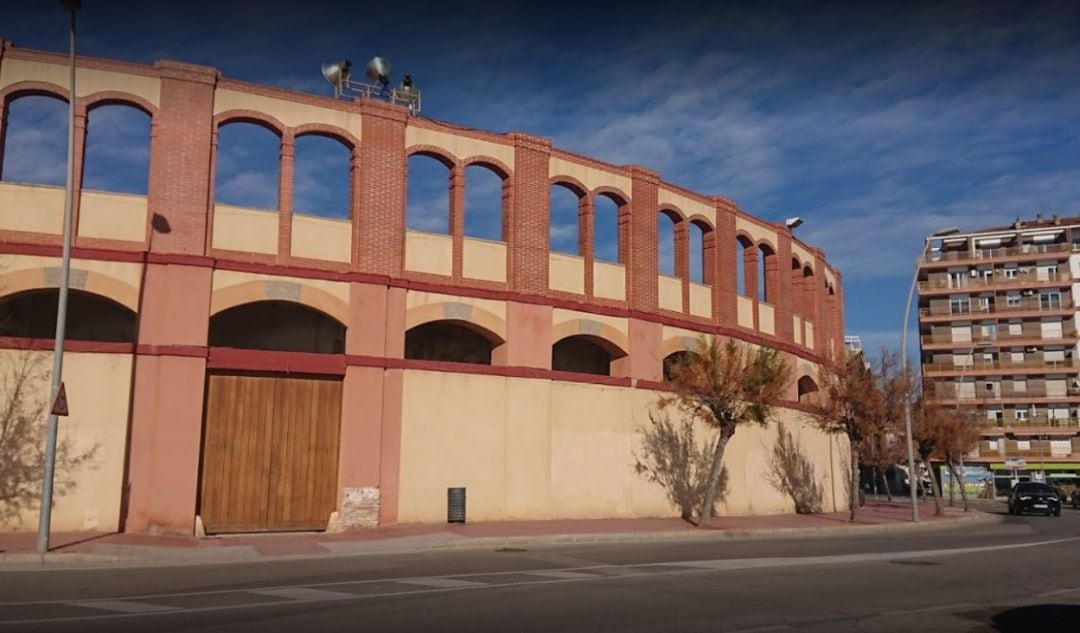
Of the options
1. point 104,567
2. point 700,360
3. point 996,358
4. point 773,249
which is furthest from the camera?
point 996,358

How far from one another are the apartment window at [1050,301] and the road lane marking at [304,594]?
81709mm

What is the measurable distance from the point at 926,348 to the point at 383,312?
73.0 metres

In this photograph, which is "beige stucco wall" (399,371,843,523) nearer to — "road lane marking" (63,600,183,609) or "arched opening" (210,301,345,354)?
"arched opening" (210,301,345,354)

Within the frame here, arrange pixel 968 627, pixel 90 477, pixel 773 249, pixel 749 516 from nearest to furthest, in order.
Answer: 1. pixel 968 627
2. pixel 90 477
3. pixel 749 516
4. pixel 773 249

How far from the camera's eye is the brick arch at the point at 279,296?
2062 centimetres

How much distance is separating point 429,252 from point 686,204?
10.0 m

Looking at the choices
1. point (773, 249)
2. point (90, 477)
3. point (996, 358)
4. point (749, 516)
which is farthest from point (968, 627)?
point (996, 358)

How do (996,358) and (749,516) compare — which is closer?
(749,516)

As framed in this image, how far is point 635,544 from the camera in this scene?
809 inches

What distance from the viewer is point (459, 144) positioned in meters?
24.4

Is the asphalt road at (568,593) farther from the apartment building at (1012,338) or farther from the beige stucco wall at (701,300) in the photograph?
the apartment building at (1012,338)

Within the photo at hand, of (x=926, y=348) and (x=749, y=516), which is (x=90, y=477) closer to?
(x=749, y=516)

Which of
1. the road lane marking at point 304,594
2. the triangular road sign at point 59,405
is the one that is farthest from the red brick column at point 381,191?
the road lane marking at point 304,594

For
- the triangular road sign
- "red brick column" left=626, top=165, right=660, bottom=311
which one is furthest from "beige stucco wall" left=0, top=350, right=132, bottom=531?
"red brick column" left=626, top=165, right=660, bottom=311
